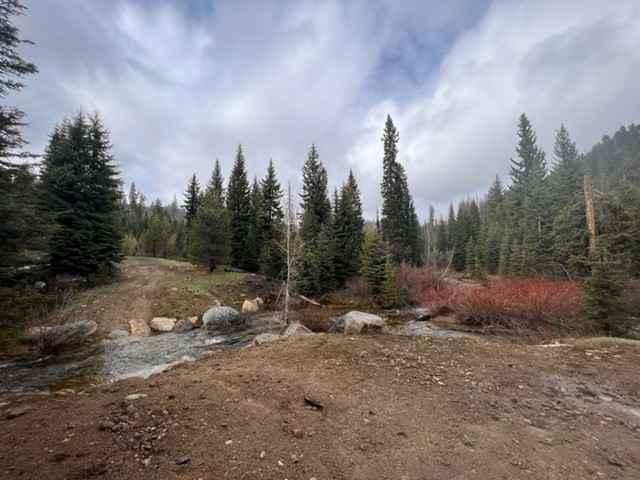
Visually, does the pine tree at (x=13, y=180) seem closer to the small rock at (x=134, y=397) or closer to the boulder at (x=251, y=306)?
the small rock at (x=134, y=397)

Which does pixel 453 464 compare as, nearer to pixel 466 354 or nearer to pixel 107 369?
pixel 466 354

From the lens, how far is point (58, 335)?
9602 millimetres

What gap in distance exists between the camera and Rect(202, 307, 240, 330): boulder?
12.7 metres

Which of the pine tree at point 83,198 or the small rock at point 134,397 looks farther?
the pine tree at point 83,198

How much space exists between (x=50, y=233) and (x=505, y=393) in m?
9.68

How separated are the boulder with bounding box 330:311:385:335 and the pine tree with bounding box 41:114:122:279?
14.6 meters

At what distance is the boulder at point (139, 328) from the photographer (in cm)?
1210

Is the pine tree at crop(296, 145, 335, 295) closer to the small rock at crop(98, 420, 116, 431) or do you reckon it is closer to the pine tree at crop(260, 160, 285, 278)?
the pine tree at crop(260, 160, 285, 278)

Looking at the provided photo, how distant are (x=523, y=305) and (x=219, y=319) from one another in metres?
13.1

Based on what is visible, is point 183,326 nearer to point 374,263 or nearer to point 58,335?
point 58,335

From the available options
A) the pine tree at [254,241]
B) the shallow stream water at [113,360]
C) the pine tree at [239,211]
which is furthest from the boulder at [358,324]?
the pine tree at [239,211]

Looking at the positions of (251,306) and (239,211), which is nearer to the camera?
(251,306)

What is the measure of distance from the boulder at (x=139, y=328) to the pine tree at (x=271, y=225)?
12859 mm

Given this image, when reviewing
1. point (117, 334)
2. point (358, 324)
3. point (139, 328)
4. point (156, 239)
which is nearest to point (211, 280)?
point (139, 328)
